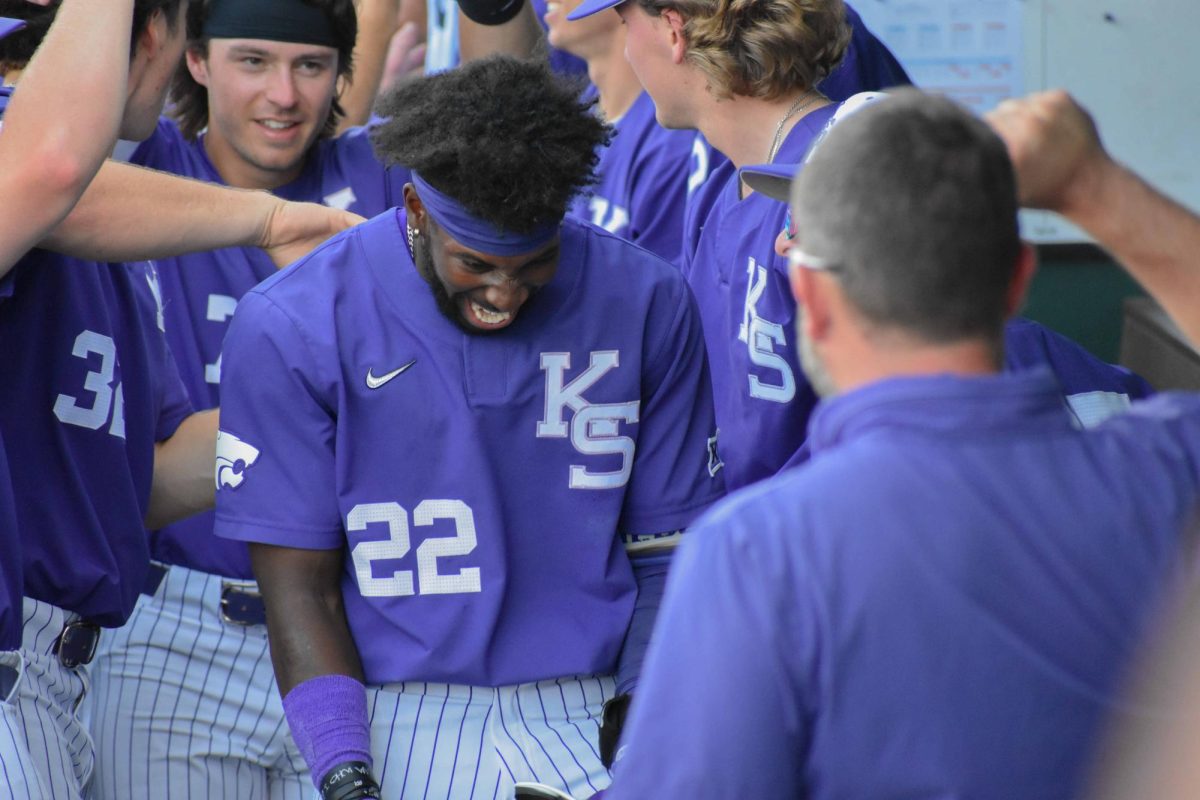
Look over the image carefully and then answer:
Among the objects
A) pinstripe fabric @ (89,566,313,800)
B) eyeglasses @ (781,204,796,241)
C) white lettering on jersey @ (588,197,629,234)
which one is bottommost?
pinstripe fabric @ (89,566,313,800)

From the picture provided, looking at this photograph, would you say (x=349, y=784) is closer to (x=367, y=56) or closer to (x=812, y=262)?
(x=812, y=262)

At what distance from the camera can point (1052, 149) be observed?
1.49 metres

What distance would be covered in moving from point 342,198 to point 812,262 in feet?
7.49

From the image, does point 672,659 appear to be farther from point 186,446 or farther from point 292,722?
point 186,446

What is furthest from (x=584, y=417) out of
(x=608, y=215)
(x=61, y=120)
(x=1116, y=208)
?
(x=608, y=215)

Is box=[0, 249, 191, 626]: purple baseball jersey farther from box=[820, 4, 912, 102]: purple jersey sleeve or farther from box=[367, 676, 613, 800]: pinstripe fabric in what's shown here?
box=[820, 4, 912, 102]: purple jersey sleeve

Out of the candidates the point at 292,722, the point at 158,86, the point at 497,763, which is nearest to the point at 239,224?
the point at 158,86

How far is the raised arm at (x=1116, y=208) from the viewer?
151cm

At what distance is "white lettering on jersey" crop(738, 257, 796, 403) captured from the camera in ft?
8.20

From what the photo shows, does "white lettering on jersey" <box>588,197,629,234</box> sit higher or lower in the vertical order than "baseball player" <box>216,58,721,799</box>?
lower

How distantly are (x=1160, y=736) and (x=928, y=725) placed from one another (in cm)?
20

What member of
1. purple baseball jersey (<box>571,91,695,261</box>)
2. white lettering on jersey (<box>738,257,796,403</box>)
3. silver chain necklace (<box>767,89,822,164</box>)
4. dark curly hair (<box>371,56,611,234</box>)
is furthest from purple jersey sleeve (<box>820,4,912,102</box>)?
dark curly hair (<box>371,56,611,234</box>)

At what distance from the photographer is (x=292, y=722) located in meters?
2.24

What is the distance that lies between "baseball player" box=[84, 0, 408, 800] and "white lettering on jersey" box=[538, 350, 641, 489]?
2.56 feet
